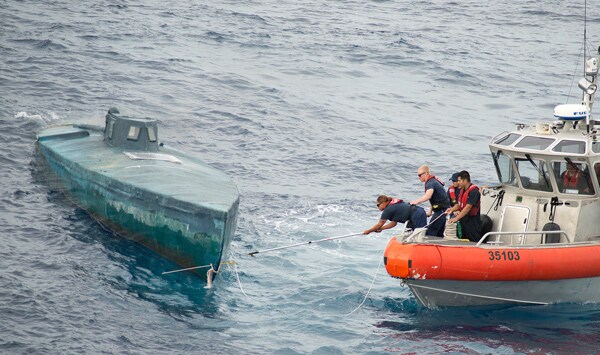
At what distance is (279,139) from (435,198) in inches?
683

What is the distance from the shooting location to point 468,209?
2314 centimetres

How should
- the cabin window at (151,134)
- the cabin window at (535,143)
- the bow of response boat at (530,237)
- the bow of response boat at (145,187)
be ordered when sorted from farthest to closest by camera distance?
the cabin window at (151,134) < the bow of response boat at (145,187) < the cabin window at (535,143) < the bow of response boat at (530,237)

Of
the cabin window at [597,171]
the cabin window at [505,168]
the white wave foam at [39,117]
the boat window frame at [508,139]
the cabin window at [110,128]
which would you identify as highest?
the boat window frame at [508,139]

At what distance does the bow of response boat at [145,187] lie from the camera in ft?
84.9

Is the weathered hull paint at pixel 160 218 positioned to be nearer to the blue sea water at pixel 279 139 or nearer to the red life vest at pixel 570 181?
the blue sea water at pixel 279 139

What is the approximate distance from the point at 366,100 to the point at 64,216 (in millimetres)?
20595

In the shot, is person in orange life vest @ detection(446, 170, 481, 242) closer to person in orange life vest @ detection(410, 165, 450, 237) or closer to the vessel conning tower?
person in orange life vest @ detection(410, 165, 450, 237)

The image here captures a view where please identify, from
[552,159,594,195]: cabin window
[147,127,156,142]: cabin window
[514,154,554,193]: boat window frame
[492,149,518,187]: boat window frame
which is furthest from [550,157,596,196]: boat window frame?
[147,127,156,142]: cabin window

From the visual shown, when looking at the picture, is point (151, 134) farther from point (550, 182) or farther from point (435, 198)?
point (550, 182)

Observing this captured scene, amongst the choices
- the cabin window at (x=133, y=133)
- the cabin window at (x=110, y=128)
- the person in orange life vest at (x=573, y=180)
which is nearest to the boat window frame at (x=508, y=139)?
the person in orange life vest at (x=573, y=180)

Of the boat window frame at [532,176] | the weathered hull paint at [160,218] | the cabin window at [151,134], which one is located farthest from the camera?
the cabin window at [151,134]

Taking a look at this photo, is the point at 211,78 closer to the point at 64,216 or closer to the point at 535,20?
the point at 64,216

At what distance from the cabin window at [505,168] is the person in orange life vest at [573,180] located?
1.27 metres

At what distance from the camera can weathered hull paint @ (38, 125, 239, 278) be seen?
25578mm
